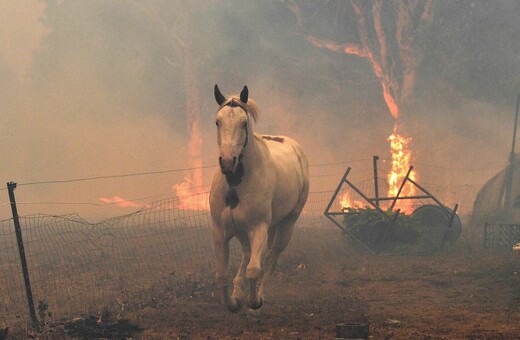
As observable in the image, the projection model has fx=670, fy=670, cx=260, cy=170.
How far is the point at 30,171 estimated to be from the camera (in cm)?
4606

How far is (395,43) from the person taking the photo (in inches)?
1425

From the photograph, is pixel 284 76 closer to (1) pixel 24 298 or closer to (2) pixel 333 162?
(2) pixel 333 162

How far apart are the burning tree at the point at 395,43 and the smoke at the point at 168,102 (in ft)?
8.64

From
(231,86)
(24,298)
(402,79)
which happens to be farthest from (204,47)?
(24,298)

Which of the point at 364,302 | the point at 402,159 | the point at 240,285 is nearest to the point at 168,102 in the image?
the point at 402,159

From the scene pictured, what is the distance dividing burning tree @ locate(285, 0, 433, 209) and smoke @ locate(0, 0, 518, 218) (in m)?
2.63

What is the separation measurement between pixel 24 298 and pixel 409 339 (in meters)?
7.27

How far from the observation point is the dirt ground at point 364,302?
8953 millimetres

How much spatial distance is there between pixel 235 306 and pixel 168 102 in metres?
37.5

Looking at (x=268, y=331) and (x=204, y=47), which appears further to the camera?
(x=204, y=47)

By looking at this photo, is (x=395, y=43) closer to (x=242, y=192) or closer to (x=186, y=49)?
(x=186, y=49)

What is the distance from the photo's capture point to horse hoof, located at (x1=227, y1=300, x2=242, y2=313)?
32.3ft

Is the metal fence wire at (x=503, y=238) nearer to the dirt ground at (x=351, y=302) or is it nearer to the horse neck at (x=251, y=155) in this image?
the dirt ground at (x=351, y=302)

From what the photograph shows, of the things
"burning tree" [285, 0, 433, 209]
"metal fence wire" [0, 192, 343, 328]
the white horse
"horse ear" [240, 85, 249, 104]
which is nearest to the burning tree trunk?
"burning tree" [285, 0, 433, 209]
